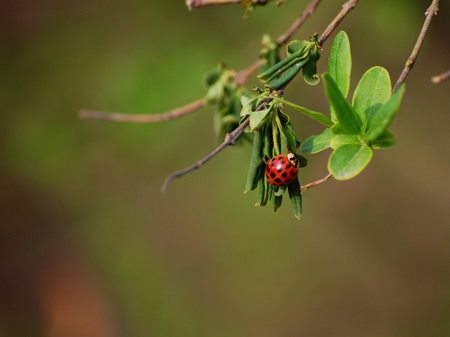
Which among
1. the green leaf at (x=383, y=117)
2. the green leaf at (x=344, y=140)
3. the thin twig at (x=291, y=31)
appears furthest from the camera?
the thin twig at (x=291, y=31)

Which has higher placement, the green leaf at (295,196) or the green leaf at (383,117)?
the green leaf at (295,196)

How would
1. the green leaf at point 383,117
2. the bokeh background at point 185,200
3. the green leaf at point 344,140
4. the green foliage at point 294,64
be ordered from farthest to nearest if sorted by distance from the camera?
the bokeh background at point 185,200
the green foliage at point 294,64
the green leaf at point 344,140
the green leaf at point 383,117

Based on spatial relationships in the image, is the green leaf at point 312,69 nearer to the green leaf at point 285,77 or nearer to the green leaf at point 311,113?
the green leaf at point 285,77

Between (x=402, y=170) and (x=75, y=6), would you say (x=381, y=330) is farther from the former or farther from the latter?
(x=75, y=6)

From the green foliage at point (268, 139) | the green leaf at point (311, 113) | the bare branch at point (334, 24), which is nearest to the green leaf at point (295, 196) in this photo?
the green foliage at point (268, 139)

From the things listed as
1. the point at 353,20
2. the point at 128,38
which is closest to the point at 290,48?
the point at 353,20

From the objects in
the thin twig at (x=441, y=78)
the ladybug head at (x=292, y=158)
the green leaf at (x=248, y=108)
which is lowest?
the thin twig at (x=441, y=78)
